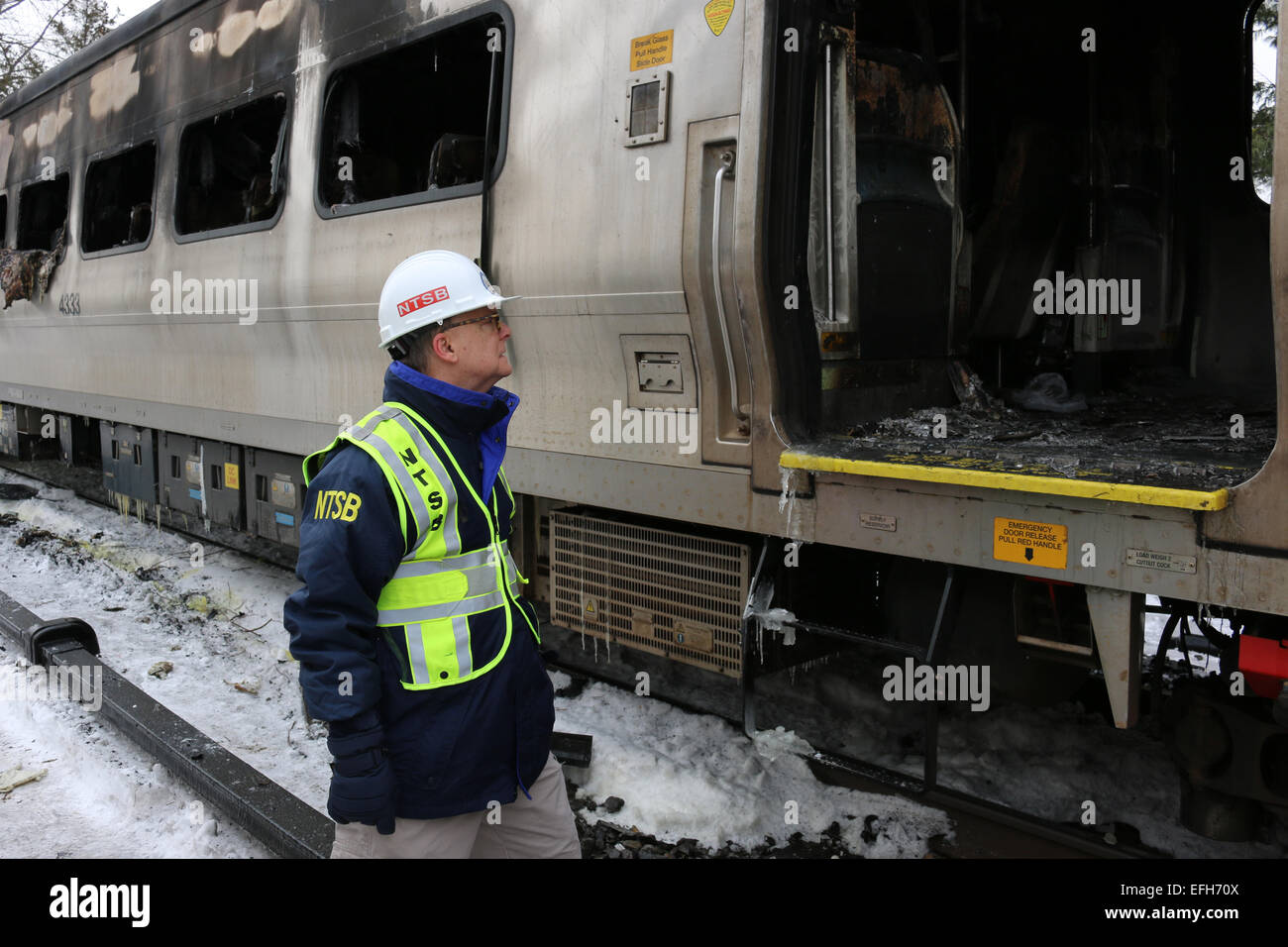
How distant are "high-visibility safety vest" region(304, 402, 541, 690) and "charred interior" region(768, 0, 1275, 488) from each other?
192cm

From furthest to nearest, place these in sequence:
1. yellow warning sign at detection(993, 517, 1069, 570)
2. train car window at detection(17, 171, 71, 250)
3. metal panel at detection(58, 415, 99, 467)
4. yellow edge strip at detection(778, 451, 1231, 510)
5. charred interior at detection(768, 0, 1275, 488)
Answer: metal panel at detection(58, 415, 99, 467)
train car window at detection(17, 171, 71, 250)
charred interior at detection(768, 0, 1275, 488)
yellow warning sign at detection(993, 517, 1069, 570)
yellow edge strip at detection(778, 451, 1231, 510)

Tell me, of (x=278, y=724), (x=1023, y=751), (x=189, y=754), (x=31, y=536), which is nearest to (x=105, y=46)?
(x=31, y=536)

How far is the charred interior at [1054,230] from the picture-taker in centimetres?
399

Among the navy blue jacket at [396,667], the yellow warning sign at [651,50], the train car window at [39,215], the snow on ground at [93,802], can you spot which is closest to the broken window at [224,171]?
the train car window at [39,215]

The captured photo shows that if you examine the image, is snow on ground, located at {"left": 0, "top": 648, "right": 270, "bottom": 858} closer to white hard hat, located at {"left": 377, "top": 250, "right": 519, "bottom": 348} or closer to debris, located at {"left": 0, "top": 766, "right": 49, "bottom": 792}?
debris, located at {"left": 0, "top": 766, "right": 49, "bottom": 792}

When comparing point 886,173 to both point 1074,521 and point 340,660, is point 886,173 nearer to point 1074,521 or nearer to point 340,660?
point 1074,521

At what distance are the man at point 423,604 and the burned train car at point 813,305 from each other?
135 centimetres

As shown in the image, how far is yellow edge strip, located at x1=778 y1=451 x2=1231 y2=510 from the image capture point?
2504 mm

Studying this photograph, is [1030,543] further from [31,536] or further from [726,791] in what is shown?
[31,536]

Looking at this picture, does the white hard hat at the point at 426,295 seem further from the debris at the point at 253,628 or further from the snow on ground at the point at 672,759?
the debris at the point at 253,628

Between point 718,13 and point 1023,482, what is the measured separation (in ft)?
6.09

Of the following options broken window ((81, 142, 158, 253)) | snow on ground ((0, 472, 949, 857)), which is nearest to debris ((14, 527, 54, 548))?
snow on ground ((0, 472, 949, 857))

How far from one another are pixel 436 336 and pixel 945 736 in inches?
118

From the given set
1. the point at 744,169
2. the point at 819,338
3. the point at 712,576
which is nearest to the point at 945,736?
the point at 712,576
